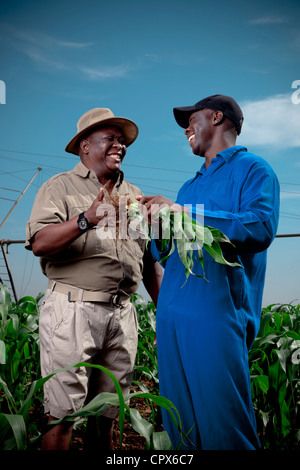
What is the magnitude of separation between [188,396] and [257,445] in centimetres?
28

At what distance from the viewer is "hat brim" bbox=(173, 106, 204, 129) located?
169cm

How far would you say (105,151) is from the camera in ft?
6.95

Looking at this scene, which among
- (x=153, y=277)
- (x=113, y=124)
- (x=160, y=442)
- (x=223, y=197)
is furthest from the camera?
(x=153, y=277)

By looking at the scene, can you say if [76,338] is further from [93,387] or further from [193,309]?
[193,309]

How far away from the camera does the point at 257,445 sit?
4.57ft

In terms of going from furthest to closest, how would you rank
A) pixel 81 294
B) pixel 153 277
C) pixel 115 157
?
pixel 153 277, pixel 115 157, pixel 81 294

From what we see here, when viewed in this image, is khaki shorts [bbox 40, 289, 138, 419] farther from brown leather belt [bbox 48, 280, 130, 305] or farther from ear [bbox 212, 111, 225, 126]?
ear [bbox 212, 111, 225, 126]

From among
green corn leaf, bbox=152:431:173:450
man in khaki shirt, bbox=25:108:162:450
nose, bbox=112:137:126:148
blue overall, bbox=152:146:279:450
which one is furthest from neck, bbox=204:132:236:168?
green corn leaf, bbox=152:431:173:450

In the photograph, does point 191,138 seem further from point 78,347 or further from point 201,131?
point 78,347

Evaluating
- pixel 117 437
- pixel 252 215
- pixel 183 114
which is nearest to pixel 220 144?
pixel 183 114

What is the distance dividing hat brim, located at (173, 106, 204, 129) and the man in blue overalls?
28 centimetres

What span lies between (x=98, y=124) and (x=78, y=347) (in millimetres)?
1130

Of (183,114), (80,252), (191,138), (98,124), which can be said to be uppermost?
(98,124)

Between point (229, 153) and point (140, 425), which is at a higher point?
point (229, 153)
